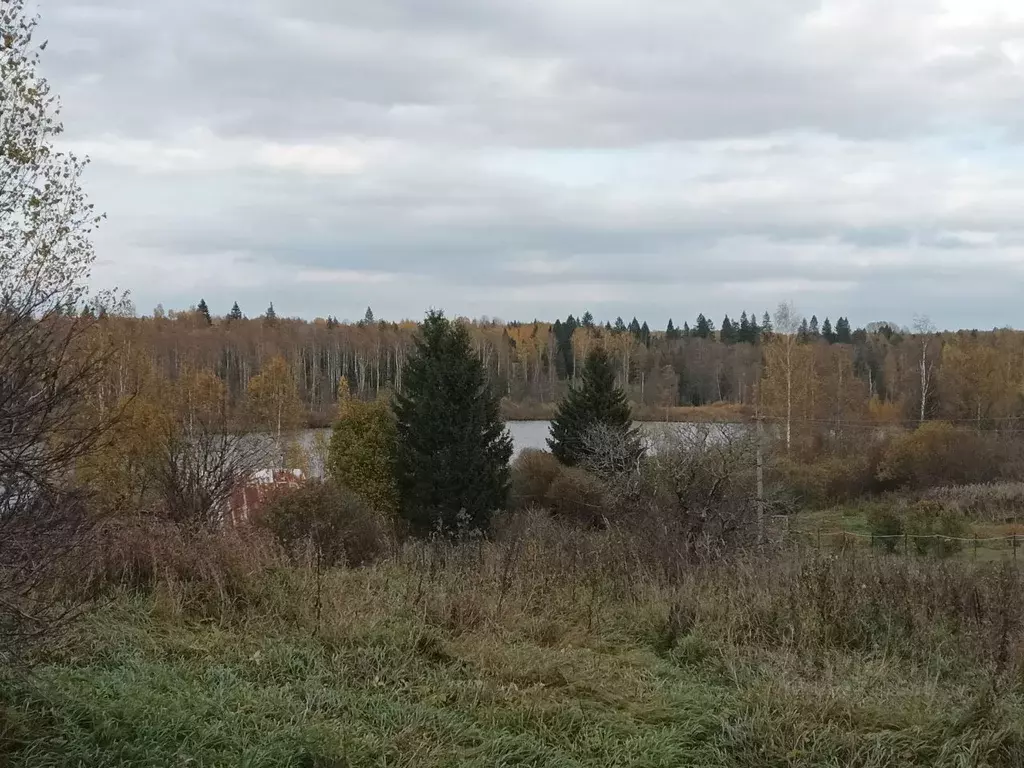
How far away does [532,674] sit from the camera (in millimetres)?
4902

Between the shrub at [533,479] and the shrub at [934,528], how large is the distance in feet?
38.6

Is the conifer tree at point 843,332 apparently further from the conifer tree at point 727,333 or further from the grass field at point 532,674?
the grass field at point 532,674

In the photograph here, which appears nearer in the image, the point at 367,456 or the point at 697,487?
the point at 697,487

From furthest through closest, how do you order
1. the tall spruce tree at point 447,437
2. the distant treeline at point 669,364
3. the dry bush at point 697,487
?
the distant treeline at point 669,364 → the tall spruce tree at point 447,437 → the dry bush at point 697,487

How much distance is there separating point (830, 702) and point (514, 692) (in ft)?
5.36

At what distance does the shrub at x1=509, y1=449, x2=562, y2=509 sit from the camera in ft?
99.7

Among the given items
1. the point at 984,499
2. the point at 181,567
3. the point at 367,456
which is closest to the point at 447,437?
the point at 367,456

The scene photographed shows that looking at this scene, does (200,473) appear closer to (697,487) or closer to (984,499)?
(697,487)

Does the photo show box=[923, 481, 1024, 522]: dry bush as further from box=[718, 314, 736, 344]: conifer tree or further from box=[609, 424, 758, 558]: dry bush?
box=[718, 314, 736, 344]: conifer tree

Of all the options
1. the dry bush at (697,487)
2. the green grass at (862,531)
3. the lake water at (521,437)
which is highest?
the dry bush at (697,487)

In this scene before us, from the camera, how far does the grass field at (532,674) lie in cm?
395

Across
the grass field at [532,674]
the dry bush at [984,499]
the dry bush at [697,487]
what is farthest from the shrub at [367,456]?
the grass field at [532,674]

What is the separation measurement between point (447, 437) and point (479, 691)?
23197 mm

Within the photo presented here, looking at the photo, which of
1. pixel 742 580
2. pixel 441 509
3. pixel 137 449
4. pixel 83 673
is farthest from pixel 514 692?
pixel 441 509
